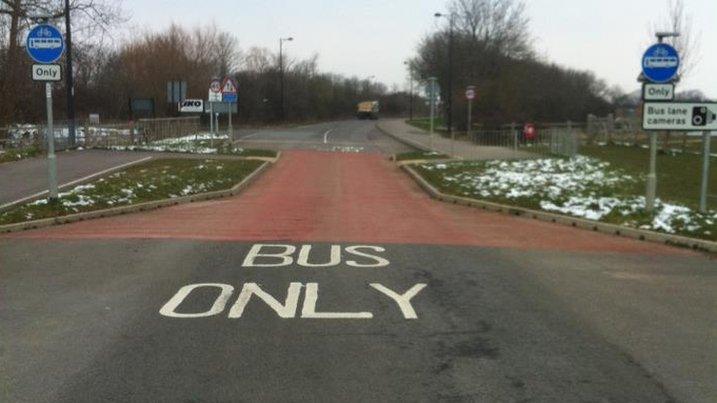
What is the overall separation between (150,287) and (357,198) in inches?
389

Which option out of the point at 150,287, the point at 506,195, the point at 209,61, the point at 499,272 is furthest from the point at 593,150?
the point at 209,61

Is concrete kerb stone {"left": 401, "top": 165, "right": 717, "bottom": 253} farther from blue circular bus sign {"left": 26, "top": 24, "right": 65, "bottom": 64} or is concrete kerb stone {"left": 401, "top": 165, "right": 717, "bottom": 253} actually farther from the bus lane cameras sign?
blue circular bus sign {"left": 26, "top": 24, "right": 65, "bottom": 64}

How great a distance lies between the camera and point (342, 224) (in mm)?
12953

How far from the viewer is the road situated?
497 centimetres

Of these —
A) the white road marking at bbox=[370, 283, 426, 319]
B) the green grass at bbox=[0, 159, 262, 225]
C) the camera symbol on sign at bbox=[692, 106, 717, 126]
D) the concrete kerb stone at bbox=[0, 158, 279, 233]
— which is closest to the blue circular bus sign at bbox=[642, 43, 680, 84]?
the camera symbol on sign at bbox=[692, 106, 717, 126]

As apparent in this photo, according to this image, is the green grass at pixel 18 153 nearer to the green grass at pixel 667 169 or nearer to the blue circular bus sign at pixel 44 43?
the blue circular bus sign at pixel 44 43

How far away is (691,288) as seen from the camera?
8.22 meters

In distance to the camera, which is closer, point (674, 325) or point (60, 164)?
point (674, 325)

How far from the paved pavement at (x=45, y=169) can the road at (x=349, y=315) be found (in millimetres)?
4558

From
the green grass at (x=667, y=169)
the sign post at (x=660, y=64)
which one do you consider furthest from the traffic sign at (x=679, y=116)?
the green grass at (x=667, y=169)

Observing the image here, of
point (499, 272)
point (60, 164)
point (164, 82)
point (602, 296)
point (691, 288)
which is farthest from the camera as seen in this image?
point (164, 82)

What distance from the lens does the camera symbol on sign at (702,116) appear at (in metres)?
13.3

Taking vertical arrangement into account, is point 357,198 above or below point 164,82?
below

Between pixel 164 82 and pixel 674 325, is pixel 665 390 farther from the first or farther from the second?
pixel 164 82
